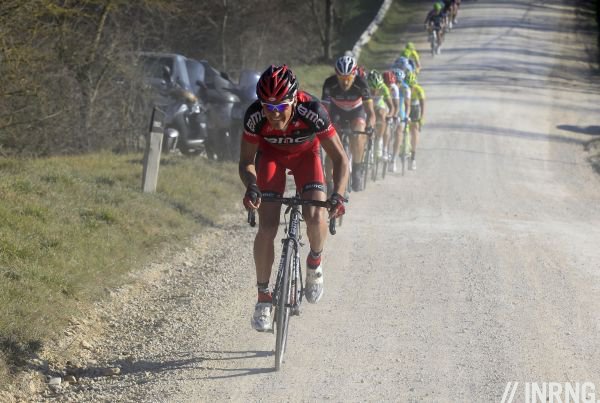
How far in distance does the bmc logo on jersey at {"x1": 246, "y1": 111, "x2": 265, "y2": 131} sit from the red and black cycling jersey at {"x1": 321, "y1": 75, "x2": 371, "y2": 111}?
6.11 metres

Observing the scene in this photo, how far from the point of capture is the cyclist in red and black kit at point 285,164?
6.91 metres

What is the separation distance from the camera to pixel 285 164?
23.8ft

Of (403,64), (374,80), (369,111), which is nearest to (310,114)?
(369,111)

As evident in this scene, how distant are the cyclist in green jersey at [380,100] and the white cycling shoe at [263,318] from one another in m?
8.89

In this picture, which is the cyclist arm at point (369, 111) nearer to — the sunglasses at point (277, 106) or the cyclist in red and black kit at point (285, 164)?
the cyclist in red and black kit at point (285, 164)

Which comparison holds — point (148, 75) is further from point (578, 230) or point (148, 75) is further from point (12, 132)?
point (578, 230)

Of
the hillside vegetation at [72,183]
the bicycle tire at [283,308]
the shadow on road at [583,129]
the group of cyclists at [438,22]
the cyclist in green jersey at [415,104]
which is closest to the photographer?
the bicycle tire at [283,308]

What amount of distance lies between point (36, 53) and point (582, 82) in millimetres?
26270

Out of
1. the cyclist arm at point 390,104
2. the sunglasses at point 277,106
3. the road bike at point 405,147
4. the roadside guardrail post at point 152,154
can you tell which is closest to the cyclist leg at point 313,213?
the sunglasses at point 277,106

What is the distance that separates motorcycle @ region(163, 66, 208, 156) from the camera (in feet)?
55.3

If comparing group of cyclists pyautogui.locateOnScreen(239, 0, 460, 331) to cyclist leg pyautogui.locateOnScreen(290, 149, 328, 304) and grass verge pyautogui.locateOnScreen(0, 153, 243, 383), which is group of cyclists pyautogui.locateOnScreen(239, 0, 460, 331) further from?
grass verge pyautogui.locateOnScreen(0, 153, 243, 383)

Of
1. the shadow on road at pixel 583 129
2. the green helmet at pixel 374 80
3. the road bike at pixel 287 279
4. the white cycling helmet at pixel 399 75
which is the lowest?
the road bike at pixel 287 279

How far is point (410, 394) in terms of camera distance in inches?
244

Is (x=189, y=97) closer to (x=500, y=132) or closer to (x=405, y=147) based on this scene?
(x=405, y=147)
